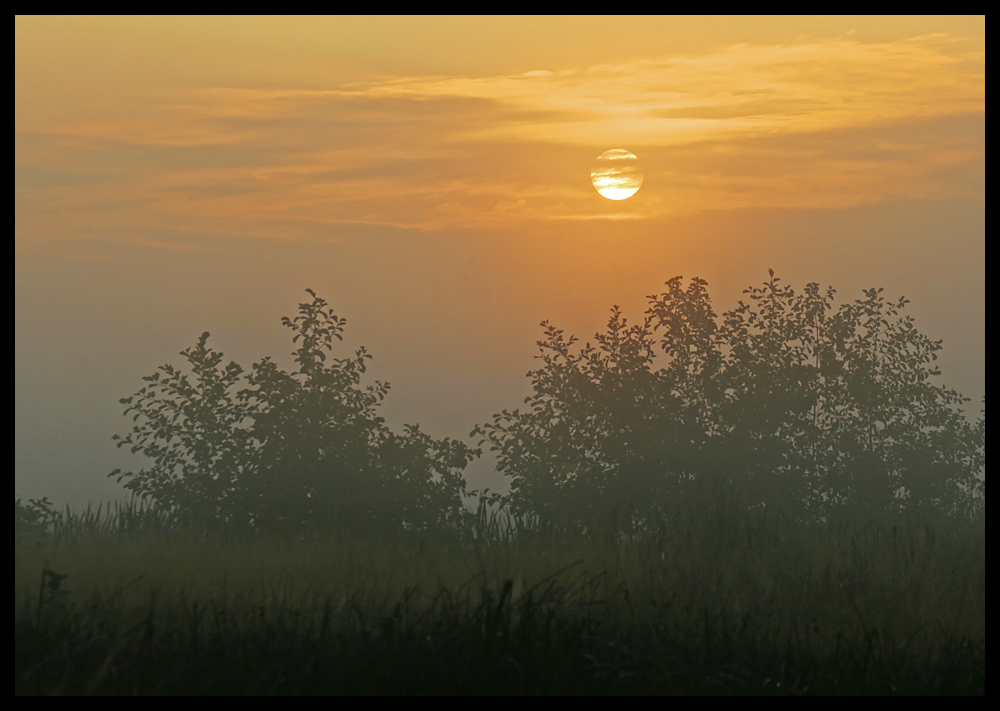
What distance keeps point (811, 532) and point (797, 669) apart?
5.38m

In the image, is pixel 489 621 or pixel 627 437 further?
pixel 627 437

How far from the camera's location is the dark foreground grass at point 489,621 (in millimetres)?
7754

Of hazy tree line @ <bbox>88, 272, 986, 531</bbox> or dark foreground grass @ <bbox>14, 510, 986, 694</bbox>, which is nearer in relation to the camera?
dark foreground grass @ <bbox>14, 510, 986, 694</bbox>

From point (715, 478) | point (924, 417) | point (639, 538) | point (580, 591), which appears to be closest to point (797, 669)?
point (580, 591)

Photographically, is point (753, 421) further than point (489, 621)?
Yes

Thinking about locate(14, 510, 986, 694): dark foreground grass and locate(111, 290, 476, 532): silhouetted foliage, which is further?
locate(111, 290, 476, 532): silhouetted foliage

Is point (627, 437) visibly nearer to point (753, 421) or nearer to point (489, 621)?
point (753, 421)

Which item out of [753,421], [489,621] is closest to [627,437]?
[753,421]

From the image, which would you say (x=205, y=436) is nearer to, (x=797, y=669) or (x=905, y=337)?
(x=797, y=669)

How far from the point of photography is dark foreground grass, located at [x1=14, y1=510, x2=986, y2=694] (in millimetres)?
7754

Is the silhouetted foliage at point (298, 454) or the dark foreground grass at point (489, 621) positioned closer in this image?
the dark foreground grass at point (489, 621)

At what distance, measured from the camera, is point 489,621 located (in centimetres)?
821

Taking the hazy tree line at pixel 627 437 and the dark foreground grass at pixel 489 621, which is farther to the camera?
the hazy tree line at pixel 627 437

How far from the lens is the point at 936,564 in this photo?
11.0 m
